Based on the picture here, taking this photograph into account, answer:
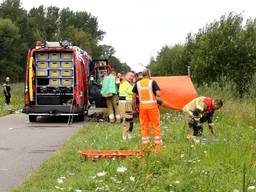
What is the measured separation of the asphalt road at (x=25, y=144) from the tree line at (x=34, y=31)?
232 feet

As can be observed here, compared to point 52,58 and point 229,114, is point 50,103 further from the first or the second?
point 229,114

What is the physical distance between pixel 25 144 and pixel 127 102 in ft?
9.40

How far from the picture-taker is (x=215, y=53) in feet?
91.1

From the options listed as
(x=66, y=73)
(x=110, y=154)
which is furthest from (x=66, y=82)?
(x=110, y=154)

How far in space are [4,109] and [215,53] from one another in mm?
11447

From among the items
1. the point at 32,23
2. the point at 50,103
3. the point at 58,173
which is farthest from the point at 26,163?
the point at 32,23

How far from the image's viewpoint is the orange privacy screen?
18.6m

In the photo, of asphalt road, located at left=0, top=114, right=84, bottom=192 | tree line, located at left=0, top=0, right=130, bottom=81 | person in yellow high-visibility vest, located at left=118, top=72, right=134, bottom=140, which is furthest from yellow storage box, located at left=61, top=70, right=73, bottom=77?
tree line, located at left=0, top=0, right=130, bottom=81

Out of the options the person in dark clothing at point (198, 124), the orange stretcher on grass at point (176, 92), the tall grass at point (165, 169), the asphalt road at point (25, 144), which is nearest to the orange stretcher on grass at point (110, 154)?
the tall grass at point (165, 169)

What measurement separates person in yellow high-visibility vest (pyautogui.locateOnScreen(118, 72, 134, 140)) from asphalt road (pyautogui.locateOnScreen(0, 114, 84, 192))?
177 centimetres

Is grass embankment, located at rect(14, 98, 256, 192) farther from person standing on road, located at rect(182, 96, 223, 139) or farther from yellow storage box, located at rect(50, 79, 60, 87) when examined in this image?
yellow storage box, located at rect(50, 79, 60, 87)

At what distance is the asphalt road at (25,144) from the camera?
32.2 ft

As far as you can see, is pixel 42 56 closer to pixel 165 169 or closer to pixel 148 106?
pixel 148 106

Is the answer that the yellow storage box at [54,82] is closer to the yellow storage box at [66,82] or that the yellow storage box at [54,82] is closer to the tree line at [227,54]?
the yellow storage box at [66,82]
